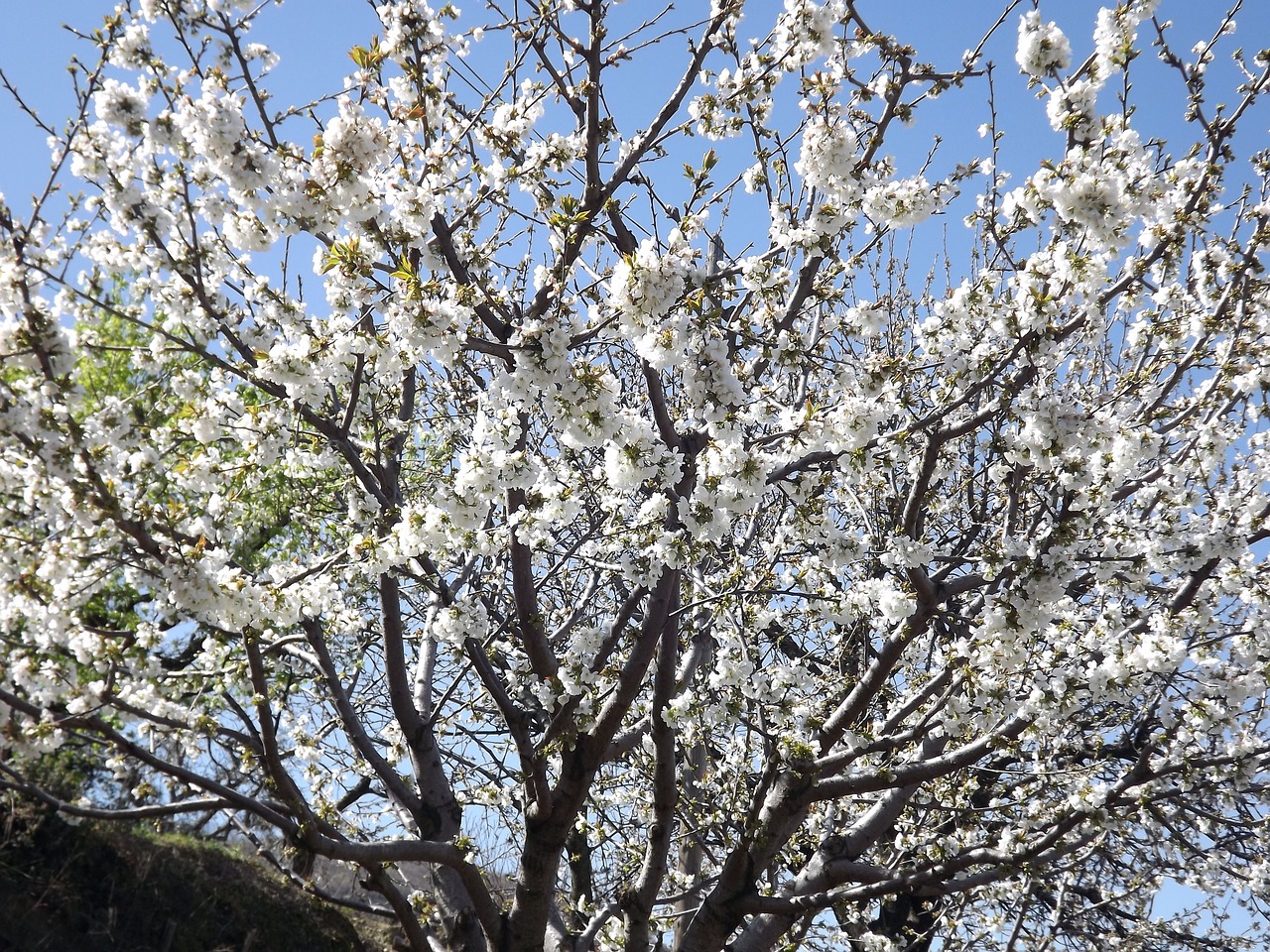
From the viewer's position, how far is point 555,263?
154 inches

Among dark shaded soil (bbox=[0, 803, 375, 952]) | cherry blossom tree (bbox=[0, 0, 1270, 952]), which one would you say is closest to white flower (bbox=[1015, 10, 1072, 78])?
cherry blossom tree (bbox=[0, 0, 1270, 952])

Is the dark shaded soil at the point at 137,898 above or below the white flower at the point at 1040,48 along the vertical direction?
below

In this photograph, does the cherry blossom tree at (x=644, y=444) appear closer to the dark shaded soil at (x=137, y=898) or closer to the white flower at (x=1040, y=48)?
the white flower at (x=1040, y=48)

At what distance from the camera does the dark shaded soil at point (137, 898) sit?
7.89 meters

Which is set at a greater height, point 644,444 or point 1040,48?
point 1040,48

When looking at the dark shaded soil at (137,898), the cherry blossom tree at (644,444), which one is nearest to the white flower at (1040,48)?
the cherry blossom tree at (644,444)

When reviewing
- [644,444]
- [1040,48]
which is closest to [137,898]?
[644,444]

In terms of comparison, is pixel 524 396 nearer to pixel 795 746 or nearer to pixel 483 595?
pixel 795 746

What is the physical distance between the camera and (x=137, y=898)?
8578mm

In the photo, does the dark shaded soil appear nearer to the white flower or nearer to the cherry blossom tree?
the cherry blossom tree

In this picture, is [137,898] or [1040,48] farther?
[137,898]

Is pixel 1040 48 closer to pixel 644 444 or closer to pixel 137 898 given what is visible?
pixel 644 444

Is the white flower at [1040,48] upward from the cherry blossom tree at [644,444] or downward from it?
upward

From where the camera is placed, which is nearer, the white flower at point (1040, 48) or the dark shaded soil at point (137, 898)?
the white flower at point (1040, 48)
